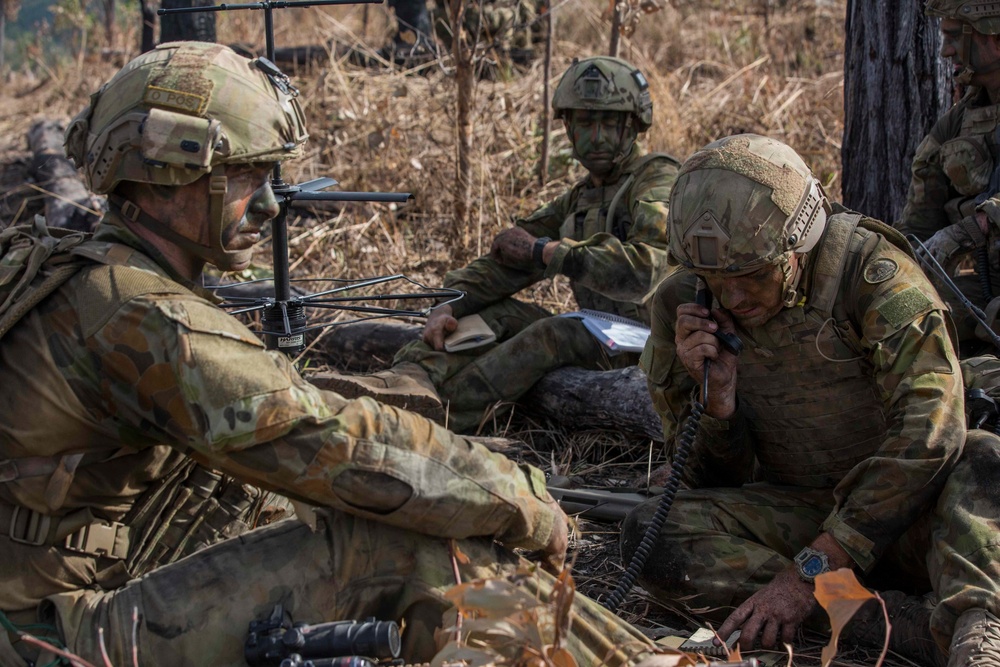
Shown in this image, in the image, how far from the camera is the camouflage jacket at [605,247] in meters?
5.98

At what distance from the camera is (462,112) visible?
7.73 meters

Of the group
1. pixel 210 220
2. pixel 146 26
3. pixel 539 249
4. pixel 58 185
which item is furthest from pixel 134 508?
pixel 146 26

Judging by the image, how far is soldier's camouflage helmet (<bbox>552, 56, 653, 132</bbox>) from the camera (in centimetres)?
629

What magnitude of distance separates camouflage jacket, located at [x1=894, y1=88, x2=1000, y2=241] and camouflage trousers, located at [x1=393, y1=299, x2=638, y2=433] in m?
1.77

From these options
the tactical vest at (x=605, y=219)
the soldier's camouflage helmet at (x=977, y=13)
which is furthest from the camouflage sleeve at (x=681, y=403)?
the soldier's camouflage helmet at (x=977, y=13)

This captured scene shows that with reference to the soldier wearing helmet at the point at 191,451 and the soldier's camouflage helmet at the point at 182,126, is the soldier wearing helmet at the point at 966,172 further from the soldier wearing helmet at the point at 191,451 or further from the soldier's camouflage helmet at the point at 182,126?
the soldier's camouflage helmet at the point at 182,126

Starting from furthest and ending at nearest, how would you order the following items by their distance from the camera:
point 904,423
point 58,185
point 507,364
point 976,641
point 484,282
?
point 58,185, point 484,282, point 507,364, point 904,423, point 976,641

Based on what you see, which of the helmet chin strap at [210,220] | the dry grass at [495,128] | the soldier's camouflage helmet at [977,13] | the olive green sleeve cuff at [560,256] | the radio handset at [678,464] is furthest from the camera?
the dry grass at [495,128]

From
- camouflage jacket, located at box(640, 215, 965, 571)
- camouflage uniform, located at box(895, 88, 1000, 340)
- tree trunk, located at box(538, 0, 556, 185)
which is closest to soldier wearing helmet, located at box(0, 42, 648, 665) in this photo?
camouflage jacket, located at box(640, 215, 965, 571)

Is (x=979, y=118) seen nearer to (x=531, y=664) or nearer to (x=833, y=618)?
(x=833, y=618)

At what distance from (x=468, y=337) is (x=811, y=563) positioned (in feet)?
10.3

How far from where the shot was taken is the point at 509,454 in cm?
568

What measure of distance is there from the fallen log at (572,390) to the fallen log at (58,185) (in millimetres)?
2570

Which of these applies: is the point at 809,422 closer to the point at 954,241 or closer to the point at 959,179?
the point at 954,241
